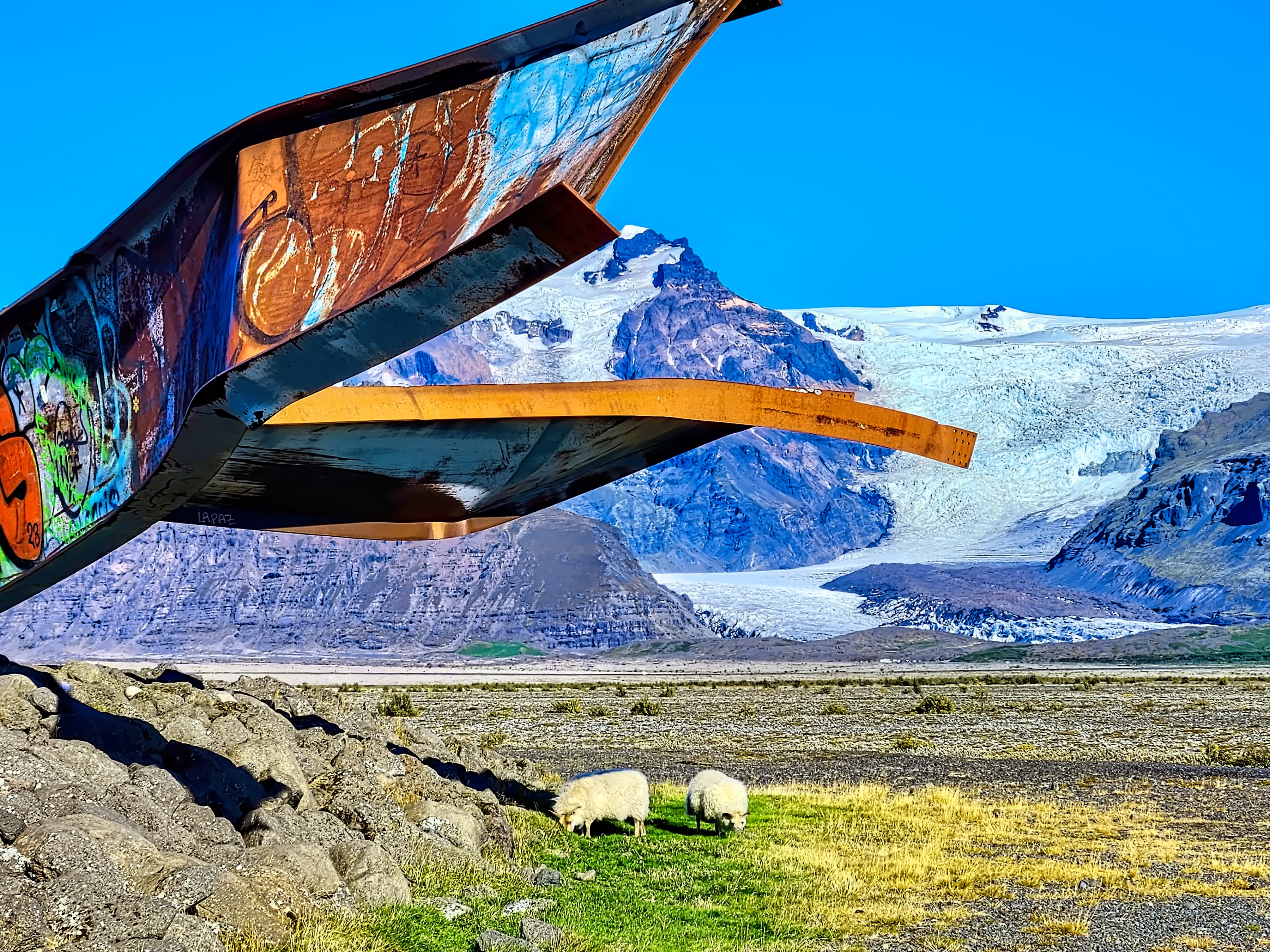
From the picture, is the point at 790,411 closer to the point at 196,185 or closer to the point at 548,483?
the point at 548,483

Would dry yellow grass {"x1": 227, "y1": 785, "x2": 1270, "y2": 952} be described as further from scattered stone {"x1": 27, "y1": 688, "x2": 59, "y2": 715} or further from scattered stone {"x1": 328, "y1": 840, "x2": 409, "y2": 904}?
scattered stone {"x1": 27, "y1": 688, "x2": 59, "y2": 715}

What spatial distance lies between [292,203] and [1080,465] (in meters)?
153

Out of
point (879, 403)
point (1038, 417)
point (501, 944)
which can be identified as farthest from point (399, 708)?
point (1038, 417)

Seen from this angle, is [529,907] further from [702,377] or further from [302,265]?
[702,377]

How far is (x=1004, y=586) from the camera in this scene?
116125 mm

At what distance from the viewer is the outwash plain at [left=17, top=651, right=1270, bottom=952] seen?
1005 centimetres

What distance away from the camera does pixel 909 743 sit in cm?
2883

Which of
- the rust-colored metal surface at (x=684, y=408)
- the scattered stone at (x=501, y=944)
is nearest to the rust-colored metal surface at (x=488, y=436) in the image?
the rust-colored metal surface at (x=684, y=408)

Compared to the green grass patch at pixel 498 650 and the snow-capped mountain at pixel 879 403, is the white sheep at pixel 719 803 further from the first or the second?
the snow-capped mountain at pixel 879 403

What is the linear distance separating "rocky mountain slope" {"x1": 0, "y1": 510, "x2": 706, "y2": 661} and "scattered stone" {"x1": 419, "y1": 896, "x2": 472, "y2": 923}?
86.0 metres

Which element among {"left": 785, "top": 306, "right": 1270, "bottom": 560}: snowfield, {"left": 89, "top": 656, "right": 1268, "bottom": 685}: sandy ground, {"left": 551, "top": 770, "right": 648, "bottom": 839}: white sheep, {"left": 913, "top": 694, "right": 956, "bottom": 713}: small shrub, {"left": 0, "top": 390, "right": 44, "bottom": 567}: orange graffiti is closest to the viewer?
{"left": 0, "top": 390, "right": 44, "bottom": 567}: orange graffiti

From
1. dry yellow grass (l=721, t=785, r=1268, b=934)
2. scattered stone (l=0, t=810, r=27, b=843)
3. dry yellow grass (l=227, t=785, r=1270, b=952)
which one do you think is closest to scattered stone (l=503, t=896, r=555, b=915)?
dry yellow grass (l=227, t=785, r=1270, b=952)

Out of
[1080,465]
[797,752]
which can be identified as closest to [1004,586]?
[1080,465]

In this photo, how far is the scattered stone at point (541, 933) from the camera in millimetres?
9289
